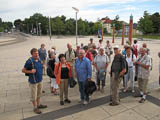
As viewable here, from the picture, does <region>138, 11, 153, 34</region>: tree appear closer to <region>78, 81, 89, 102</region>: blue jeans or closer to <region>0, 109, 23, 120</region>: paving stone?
<region>78, 81, 89, 102</region>: blue jeans

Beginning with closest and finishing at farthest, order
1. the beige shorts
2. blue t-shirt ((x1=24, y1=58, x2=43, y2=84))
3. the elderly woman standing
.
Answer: blue t-shirt ((x1=24, y1=58, x2=43, y2=84))
the beige shorts
the elderly woman standing

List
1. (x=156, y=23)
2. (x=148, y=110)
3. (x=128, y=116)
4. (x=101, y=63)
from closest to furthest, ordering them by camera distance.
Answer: (x=128, y=116)
(x=148, y=110)
(x=101, y=63)
(x=156, y=23)

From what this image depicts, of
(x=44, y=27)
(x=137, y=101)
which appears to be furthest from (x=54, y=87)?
(x=44, y=27)

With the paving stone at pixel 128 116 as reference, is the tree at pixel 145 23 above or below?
above

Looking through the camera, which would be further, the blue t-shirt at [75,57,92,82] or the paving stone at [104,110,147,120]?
the blue t-shirt at [75,57,92,82]

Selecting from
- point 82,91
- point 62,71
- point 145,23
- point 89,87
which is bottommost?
point 82,91

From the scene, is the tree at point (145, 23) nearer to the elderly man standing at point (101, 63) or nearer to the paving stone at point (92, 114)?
the elderly man standing at point (101, 63)

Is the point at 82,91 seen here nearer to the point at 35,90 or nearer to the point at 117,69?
the point at 117,69

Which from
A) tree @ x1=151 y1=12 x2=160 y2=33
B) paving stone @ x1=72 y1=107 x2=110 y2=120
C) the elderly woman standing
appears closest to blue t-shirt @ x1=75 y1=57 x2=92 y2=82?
the elderly woman standing

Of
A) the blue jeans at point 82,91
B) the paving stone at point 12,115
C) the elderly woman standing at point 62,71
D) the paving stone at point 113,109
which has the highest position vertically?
the elderly woman standing at point 62,71

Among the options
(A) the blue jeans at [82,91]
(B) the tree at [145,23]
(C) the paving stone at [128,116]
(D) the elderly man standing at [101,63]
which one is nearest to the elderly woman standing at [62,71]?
(A) the blue jeans at [82,91]

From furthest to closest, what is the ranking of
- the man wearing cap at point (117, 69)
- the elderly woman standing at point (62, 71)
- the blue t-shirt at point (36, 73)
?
1. the elderly woman standing at point (62, 71)
2. the man wearing cap at point (117, 69)
3. the blue t-shirt at point (36, 73)

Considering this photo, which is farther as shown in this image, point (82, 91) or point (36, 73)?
point (82, 91)

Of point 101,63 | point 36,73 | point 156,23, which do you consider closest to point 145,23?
point 156,23
